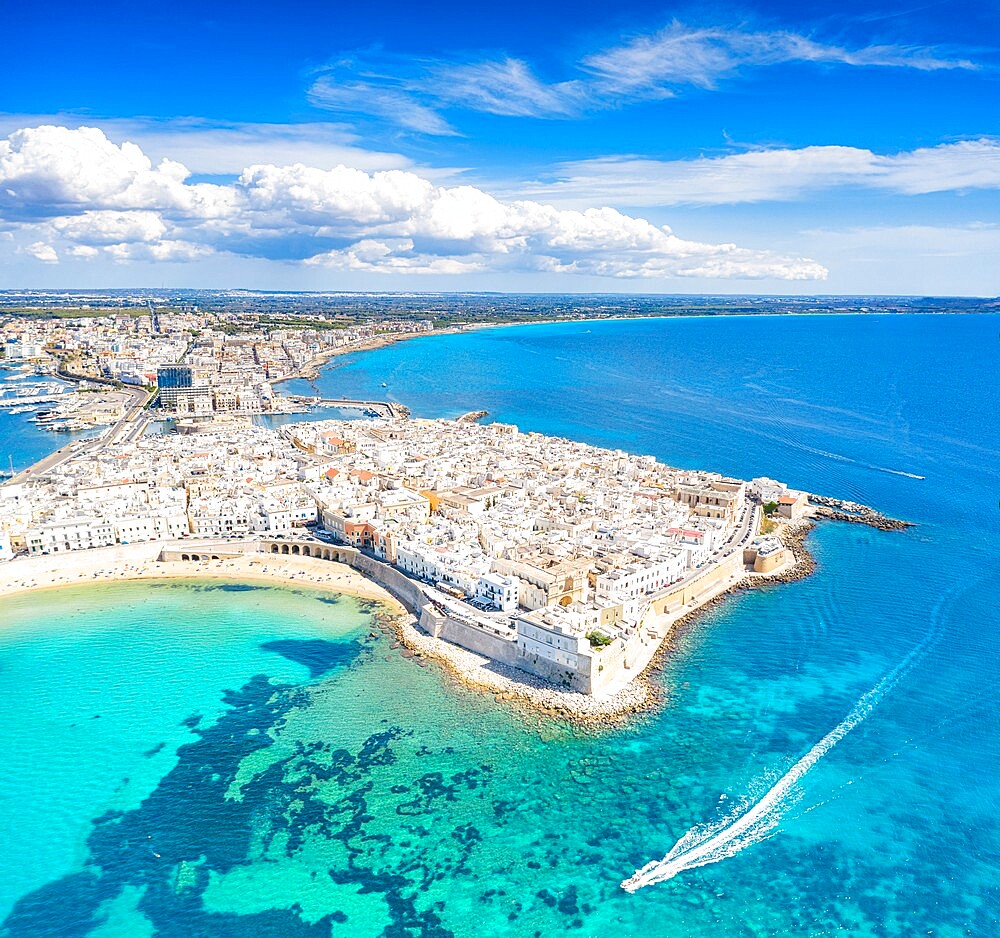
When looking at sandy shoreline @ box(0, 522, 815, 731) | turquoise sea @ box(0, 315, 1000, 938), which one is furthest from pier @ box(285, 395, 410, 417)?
turquoise sea @ box(0, 315, 1000, 938)

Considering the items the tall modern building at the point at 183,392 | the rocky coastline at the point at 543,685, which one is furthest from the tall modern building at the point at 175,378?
the rocky coastline at the point at 543,685

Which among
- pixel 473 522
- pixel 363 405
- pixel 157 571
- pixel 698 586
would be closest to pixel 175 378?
pixel 363 405

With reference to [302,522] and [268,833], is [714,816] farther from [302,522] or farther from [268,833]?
[302,522]

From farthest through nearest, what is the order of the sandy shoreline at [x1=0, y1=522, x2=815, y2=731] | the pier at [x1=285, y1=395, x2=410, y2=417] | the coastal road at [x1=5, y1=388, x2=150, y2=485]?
the pier at [x1=285, y1=395, x2=410, y2=417]
the coastal road at [x1=5, y1=388, x2=150, y2=485]
the sandy shoreline at [x1=0, y1=522, x2=815, y2=731]

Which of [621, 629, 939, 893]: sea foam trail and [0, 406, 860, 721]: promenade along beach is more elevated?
[0, 406, 860, 721]: promenade along beach

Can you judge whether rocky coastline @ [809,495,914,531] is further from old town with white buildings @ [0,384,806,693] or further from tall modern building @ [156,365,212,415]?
tall modern building @ [156,365,212,415]

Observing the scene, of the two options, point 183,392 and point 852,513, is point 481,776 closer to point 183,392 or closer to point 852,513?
point 852,513
